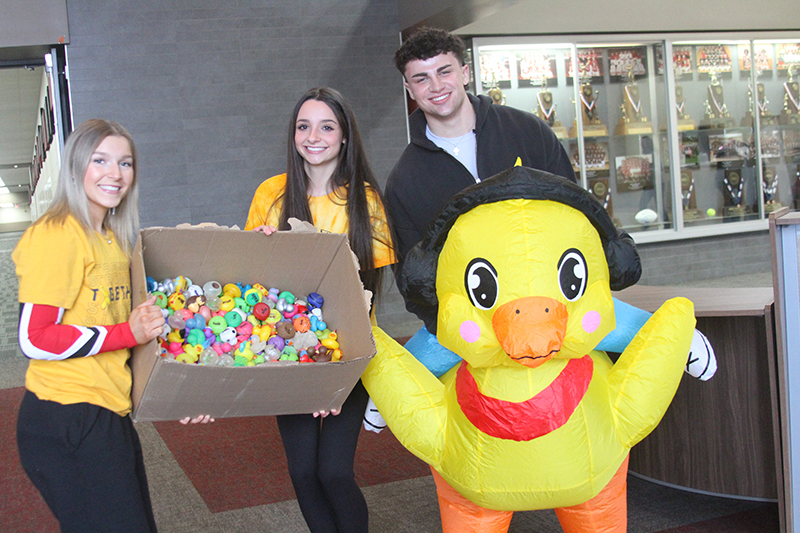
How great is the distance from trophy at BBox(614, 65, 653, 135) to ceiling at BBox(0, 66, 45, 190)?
5.10 m

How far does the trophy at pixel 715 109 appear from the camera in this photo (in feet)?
21.9

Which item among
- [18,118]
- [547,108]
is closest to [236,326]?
[547,108]

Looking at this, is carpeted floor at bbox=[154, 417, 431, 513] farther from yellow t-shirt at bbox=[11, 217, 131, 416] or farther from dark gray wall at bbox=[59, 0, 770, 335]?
dark gray wall at bbox=[59, 0, 770, 335]

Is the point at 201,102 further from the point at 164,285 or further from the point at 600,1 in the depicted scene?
the point at 164,285

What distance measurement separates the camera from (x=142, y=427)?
3.71 m

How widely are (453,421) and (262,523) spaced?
1264 mm

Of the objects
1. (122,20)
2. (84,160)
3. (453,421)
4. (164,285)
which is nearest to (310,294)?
(164,285)

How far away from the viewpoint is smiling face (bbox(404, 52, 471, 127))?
183cm

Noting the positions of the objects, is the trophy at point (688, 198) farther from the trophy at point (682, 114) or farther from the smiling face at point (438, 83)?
the smiling face at point (438, 83)

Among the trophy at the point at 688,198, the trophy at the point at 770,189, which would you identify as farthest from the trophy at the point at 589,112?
the trophy at the point at 770,189

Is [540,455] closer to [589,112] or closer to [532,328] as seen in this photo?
[532,328]

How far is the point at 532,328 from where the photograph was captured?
4.30 ft

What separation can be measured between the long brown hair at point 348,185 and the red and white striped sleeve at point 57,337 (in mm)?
557

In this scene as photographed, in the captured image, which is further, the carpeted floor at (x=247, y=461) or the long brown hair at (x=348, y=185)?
the carpeted floor at (x=247, y=461)
